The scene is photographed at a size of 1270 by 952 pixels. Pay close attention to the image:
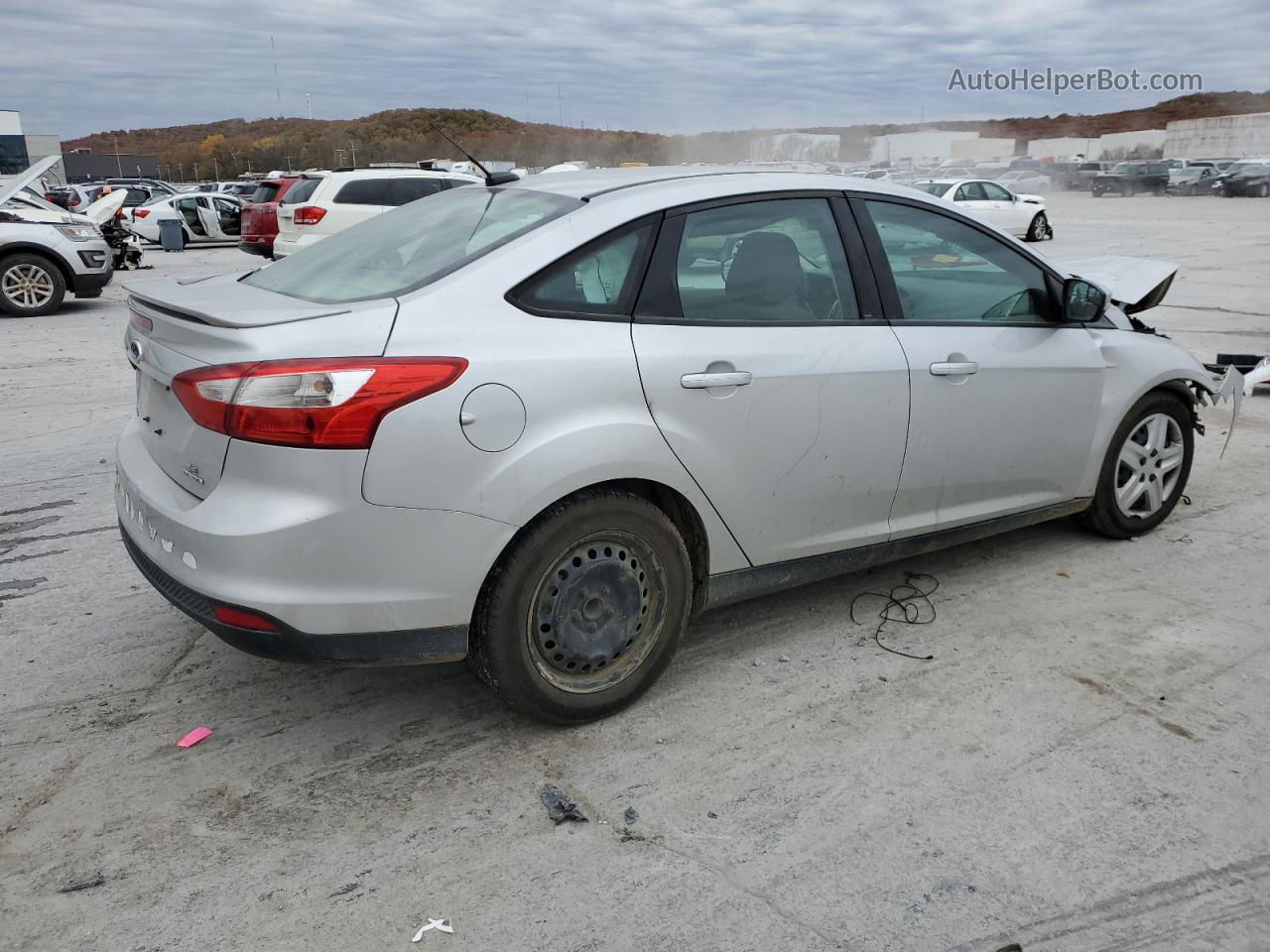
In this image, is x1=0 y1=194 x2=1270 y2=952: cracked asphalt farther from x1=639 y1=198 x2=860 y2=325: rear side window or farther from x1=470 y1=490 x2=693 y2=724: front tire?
x1=639 y1=198 x2=860 y2=325: rear side window

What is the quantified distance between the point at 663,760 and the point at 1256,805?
167cm

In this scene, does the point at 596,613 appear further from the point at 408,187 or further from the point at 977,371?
the point at 408,187

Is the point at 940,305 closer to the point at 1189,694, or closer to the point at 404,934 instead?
the point at 1189,694

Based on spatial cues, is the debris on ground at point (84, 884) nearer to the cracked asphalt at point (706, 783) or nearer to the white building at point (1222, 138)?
the cracked asphalt at point (706, 783)

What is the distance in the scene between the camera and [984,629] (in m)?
4.11

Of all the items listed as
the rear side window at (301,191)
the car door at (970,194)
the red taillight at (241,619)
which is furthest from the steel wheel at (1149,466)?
the car door at (970,194)

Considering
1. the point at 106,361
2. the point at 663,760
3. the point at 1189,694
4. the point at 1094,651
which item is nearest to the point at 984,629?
the point at 1094,651

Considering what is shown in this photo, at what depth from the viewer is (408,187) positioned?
1748 cm

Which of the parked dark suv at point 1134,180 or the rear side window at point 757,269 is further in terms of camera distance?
the parked dark suv at point 1134,180

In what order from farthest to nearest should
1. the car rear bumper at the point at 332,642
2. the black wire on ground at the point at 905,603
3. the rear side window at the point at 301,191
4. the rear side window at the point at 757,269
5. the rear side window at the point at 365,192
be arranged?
the rear side window at the point at 301,191 < the rear side window at the point at 365,192 < the black wire on ground at the point at 905,603 < the rear side window at the point at 757,269 < the car rear bumper at the point at 332,642

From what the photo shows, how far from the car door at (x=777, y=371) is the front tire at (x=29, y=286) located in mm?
12210

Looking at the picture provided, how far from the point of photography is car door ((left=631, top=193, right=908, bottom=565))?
334 cm

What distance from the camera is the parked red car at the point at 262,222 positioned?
19125 millimetres

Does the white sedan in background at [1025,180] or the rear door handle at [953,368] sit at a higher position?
the white sedan in background at [1025,180]
